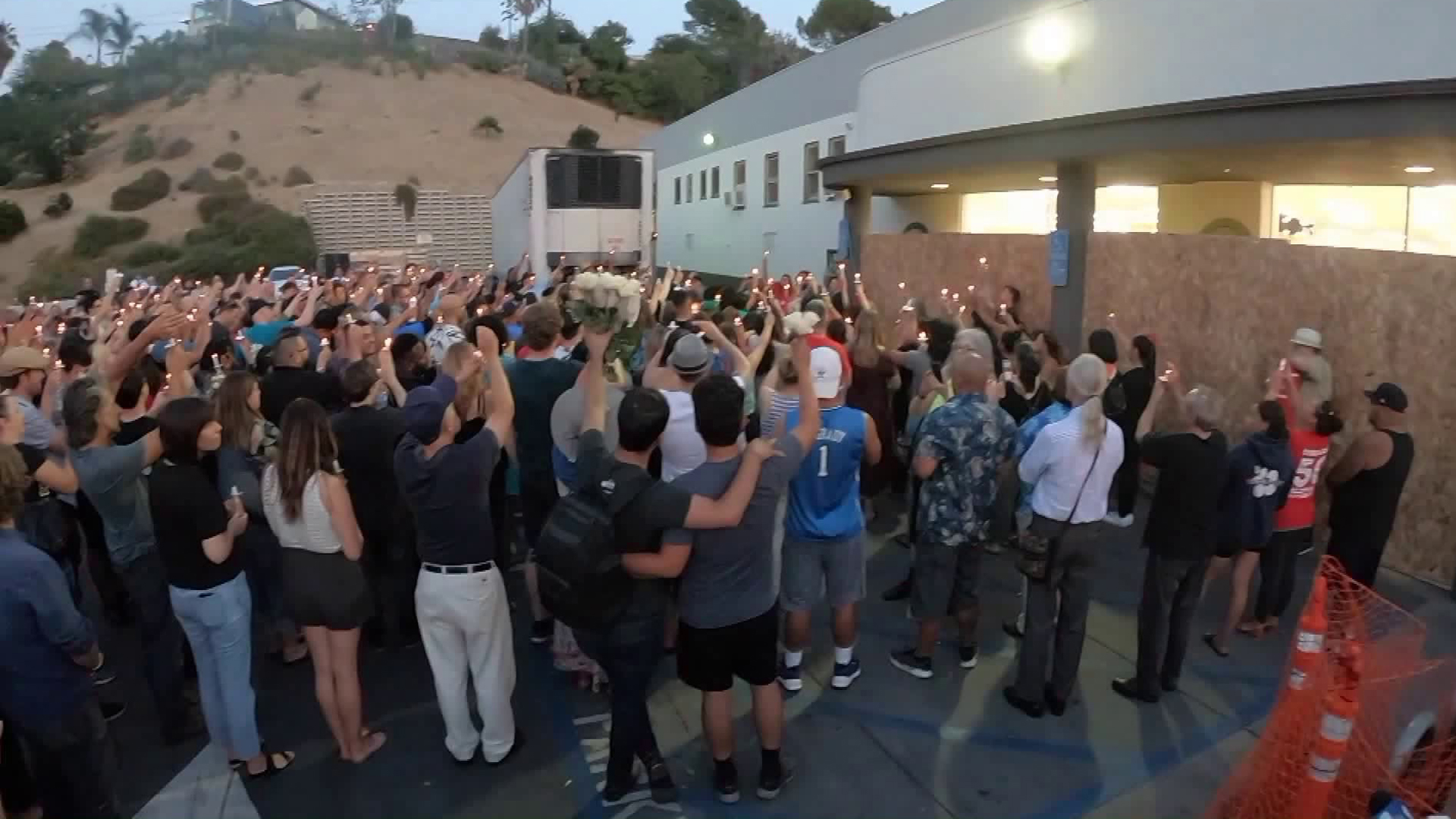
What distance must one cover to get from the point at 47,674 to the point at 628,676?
7.24 feet

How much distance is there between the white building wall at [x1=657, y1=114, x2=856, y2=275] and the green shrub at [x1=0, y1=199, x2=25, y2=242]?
1207 inches

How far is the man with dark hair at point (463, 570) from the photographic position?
14.2 ft

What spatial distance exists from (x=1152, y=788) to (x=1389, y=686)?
1.19m

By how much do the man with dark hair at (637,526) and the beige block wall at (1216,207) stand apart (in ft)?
36.1

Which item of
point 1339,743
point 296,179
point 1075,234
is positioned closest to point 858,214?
point 1075,234

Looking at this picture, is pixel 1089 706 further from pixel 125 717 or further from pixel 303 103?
pixel 303 103

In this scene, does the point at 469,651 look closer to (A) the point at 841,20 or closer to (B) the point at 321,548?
(B) the point at 321,548

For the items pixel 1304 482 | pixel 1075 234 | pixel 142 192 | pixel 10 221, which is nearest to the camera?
pixel 1304 482

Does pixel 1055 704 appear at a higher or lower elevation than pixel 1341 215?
lower

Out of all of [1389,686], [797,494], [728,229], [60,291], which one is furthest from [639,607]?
[60,291]

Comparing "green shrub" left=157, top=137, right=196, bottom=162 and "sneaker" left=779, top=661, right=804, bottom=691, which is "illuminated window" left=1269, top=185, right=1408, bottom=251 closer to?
"sneaker" left=779, top=661, right=804, bottom=691

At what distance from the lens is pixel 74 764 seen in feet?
12.3

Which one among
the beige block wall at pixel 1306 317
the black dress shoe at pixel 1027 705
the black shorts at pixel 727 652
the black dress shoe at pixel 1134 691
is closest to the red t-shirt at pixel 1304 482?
the black dress shoe at pixel 1134 691

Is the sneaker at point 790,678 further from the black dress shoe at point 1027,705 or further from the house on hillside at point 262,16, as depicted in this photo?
the house on hillside at point 262,16
